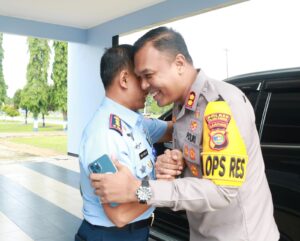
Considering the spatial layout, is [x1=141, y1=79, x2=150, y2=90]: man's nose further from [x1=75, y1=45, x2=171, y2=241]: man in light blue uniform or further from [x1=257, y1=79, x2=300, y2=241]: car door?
[x1=257, y1=79, x2=300, y2=241]: car door

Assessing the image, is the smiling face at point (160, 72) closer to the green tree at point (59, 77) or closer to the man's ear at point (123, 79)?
the man's ear at point (123, 79)

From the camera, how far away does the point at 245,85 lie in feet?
6.61

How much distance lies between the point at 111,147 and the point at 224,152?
0.37 m

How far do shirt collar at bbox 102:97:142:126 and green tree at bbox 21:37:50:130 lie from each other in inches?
681

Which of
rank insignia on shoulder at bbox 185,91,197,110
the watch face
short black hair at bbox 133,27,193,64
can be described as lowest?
the watch face

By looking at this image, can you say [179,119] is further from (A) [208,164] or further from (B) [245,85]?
(B) [245,85]

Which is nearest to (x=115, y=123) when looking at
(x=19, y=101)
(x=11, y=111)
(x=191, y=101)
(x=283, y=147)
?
(x=191, y=101)

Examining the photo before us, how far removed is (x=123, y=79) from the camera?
3.85 feet

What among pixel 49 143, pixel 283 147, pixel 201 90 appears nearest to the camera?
pixel 201 90

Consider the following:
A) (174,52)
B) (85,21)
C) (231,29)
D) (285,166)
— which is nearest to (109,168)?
(174,52)

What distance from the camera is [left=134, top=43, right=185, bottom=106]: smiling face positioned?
0.99 metres

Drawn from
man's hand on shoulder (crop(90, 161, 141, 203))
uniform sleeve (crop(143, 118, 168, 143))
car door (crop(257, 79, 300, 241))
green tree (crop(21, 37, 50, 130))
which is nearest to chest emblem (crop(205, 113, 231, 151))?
man's hand on shoulder (crop(90, 161, 141, 203))

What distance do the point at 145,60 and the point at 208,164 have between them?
36 centimetres

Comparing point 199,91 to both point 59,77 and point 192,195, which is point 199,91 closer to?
point 192,195
